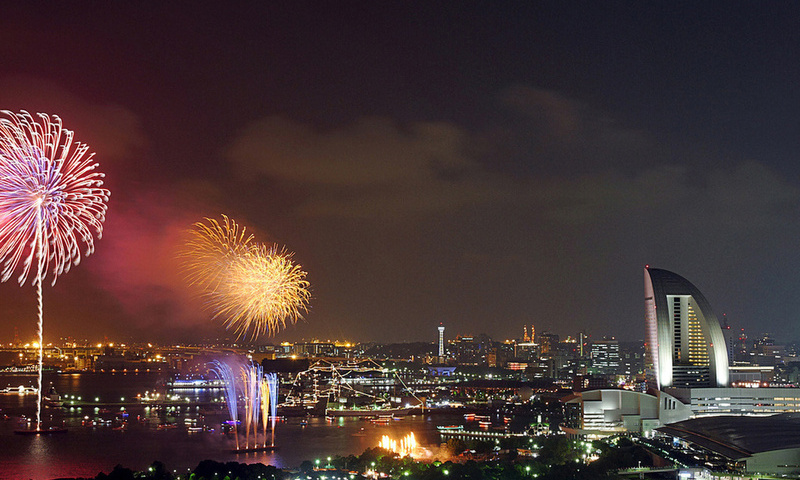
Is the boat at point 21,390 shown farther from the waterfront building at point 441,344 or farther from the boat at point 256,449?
the waterfront building at point 441,344

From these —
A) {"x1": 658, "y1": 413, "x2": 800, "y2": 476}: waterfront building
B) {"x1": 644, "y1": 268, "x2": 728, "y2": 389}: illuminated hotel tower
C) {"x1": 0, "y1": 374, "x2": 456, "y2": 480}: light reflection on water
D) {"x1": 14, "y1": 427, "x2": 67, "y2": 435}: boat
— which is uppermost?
{"x1": 644, "y1": 268, "x2": 728, "y2": 389}: illuminated hotel tower

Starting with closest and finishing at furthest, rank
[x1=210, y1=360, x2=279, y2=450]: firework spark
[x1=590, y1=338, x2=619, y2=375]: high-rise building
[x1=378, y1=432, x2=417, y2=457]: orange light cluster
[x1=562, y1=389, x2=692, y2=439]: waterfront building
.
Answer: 1. [x1=378, y1=432, x2=417, y2=457]: orange light cluster
2. [x1=210, y1=360, x2=279, y2=450]: firework spark
3. [x1=562, y1=389, x2=692, y2=439]: waterfront building
4. [x1=590, y1=338, x2=619, y2=375]: high-rise building

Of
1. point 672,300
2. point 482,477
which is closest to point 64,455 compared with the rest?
point 482,477

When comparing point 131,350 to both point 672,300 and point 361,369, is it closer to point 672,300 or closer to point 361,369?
point 361,369

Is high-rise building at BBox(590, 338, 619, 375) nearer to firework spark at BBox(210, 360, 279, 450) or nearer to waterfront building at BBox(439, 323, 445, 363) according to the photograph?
waterfront building at BBox(439, 323, 445, 363)

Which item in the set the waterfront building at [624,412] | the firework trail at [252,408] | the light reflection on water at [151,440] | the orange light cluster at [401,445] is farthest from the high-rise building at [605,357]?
the orange light cluster at [401,445]

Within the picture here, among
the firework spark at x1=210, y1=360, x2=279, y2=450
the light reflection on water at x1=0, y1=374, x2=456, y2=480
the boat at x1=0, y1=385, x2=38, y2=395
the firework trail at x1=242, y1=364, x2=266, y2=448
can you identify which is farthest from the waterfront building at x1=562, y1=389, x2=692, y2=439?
the boat at x1=0, y1=385, x2=38, y2=395
